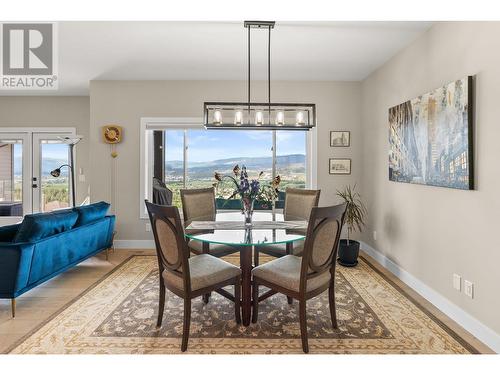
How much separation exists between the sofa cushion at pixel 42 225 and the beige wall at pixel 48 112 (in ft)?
9.41

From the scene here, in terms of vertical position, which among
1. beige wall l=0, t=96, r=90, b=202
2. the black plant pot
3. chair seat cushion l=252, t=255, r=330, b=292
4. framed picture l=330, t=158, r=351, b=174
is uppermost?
beige wall l=0, t=96, r=90, b=202

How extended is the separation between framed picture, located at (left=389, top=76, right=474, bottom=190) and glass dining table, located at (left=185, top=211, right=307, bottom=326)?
1282 mm

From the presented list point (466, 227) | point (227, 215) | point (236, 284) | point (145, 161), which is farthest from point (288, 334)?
point (145, 161)

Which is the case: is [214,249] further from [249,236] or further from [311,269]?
[311,269]

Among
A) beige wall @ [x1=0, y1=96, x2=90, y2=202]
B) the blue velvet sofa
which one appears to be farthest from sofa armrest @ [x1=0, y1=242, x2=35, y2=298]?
beige wall @ [x1=0, y1=96, x2=90, y2=202]

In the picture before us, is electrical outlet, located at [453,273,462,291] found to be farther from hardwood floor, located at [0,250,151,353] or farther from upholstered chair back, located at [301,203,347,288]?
hardwood floor, located at [0,250,151,353]

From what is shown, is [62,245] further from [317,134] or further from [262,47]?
Result: [317,134]

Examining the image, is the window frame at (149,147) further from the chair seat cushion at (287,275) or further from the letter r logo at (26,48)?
→ the chair seat cushion at (287,275)

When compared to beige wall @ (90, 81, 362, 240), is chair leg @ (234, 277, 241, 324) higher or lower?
lower

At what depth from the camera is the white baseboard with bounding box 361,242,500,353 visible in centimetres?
211

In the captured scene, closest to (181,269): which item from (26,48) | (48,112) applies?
(26,48)

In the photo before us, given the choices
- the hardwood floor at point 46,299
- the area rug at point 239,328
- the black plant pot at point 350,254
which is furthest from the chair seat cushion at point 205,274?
the black plant pot at point 350,254

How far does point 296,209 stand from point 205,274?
1562 millimetres

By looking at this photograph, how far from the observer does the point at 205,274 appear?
2197 mm
